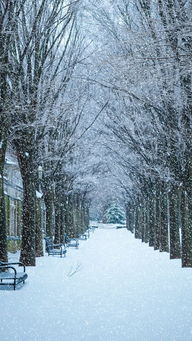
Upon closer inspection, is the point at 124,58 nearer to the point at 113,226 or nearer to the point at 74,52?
the point at 74,52

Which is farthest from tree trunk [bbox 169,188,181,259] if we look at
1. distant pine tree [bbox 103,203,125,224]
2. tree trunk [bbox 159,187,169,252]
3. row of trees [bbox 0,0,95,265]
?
distant pine tree [bbox 103,203,125,224]

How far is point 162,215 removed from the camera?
83.7 feet

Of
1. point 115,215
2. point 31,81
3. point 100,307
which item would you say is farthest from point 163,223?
point 115,215

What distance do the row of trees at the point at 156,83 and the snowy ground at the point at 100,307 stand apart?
11.2 ft

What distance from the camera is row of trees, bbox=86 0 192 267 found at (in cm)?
845

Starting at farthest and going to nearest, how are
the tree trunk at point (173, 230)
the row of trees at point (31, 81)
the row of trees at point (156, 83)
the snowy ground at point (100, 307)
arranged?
the tree trunk at point (173, 230) → the row of trees at point (31, 81) → the row of trees at point (156, 83) → the snowy ground at point (100, 307)

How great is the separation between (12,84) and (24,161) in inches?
124

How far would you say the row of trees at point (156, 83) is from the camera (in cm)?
845

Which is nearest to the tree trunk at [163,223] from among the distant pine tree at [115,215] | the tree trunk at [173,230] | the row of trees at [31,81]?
the tree trunk at [173,230]

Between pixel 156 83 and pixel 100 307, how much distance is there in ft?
15.4

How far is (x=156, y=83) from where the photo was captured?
1037 centimetres

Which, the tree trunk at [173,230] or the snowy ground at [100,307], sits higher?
the tree trunk at [173,230]

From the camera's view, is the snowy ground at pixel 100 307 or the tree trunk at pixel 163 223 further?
the tree trunk at pixel 163 223

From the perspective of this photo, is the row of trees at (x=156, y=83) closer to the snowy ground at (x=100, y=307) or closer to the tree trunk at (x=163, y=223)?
the tree trunk at (x=163, y=223)
